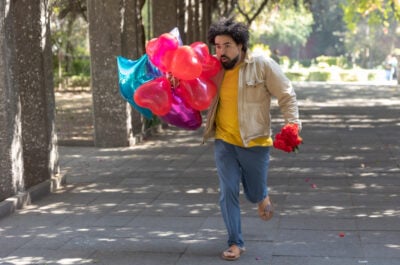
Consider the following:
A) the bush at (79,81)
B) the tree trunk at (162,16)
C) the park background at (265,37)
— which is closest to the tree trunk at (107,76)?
→ the park background at (265,37)

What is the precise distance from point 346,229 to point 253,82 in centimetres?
199

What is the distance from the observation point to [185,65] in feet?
19.2

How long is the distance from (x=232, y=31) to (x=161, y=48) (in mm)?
596

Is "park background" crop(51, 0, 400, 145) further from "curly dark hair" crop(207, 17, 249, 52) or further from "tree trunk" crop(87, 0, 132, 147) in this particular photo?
Result: "curly dark hair" crop(207, 17, 249, 52)

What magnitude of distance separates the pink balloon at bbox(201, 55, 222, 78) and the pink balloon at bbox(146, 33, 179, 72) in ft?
0.96

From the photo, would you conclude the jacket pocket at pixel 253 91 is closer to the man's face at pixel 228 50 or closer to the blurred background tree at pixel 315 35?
the man's face at pixel 228 50

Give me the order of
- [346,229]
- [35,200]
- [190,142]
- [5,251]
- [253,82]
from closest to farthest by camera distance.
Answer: [253,82], [5,251], [346,229], [35,200], [190,142]

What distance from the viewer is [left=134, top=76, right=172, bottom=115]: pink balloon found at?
597 centimetres

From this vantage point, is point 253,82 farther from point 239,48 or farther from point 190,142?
point 190,142

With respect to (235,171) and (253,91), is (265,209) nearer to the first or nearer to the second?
(235,171)

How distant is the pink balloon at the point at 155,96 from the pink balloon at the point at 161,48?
0.16m

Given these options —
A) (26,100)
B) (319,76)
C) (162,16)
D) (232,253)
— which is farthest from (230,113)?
(319,76)

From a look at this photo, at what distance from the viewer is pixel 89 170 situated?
36.4 ft

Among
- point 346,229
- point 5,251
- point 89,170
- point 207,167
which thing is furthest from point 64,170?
point 346,229
